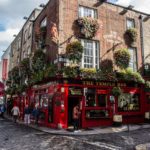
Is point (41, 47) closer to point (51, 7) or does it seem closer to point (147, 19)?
point (51, 7)

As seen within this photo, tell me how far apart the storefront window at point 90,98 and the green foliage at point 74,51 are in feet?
8.65

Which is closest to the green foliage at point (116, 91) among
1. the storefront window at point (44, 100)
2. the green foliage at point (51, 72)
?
the green foliage at point (51, 72)

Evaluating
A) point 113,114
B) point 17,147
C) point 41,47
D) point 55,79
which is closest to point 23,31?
point 41,47

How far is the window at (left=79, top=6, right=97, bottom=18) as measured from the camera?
19.6 metres

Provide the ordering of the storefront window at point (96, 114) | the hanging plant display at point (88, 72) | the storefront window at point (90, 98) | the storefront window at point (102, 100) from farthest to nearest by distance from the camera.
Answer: the storefront window at point (102, 100) < the storefront window at point (90, 98) < the storefront window at point (96, 114) < the hanging plant display at point (88, 72)

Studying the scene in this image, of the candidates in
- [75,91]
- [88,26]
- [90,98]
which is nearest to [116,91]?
[90,98]

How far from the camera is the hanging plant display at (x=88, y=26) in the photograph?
18.9m

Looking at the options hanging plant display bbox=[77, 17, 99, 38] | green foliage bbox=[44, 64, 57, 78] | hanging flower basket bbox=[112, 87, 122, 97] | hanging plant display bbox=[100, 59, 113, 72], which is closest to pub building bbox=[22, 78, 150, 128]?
hanging flower basket bbox=[112, 87, 122, 97]

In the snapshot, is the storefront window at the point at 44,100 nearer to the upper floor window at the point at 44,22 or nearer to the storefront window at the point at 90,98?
the storefront window at the point at 90,98

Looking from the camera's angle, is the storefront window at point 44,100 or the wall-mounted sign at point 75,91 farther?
the storefront window at point 44,100

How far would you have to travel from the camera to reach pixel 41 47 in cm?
2150

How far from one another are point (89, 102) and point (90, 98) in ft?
1.02

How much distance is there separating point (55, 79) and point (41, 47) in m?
5.33

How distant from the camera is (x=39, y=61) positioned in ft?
65.1
